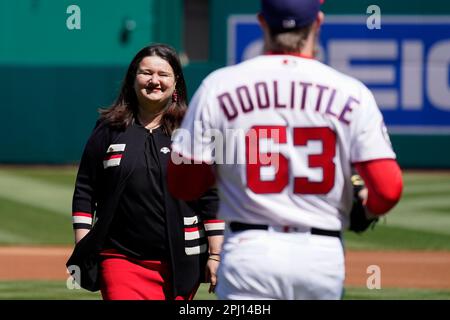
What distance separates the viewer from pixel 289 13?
325 centimetres

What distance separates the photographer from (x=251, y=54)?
1897 centimetres

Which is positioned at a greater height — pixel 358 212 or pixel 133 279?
pixel 358 212

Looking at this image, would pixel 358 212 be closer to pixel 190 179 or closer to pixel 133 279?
pixel 190 179

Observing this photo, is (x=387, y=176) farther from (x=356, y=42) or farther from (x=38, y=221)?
(x=356, y=42)

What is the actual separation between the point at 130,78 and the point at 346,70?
14.0 metres

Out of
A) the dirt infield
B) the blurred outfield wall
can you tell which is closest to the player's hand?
the dirt infield

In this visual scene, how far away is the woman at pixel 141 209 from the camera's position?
4.70m

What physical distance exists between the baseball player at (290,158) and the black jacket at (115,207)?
1.50 metres

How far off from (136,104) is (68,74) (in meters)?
14.4

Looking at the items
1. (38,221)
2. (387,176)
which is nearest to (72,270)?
(387,176)
